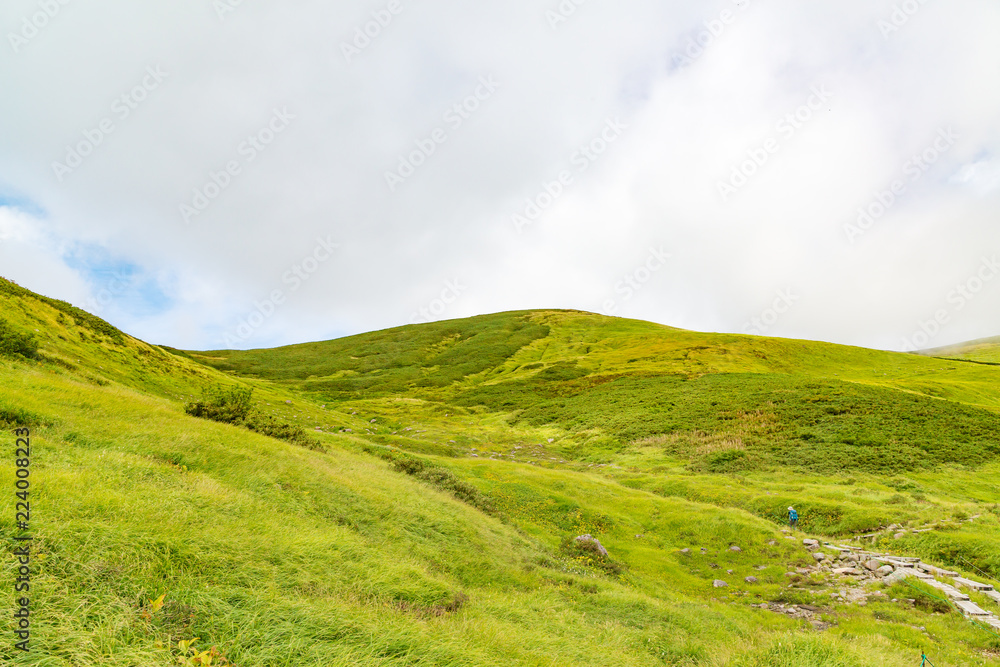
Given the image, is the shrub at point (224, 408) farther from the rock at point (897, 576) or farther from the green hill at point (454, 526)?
the rock at point (897, 576)

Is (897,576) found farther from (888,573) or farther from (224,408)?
(224,408)

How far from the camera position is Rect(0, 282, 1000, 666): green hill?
6203 millimetres

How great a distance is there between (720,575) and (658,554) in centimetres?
266

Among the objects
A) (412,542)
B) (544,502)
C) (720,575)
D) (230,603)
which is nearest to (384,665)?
(230,603)

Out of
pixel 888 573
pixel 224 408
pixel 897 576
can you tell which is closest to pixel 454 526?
pixel 224 408

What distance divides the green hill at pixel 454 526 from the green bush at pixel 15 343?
0.12 meters

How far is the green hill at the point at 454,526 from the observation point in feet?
20.4

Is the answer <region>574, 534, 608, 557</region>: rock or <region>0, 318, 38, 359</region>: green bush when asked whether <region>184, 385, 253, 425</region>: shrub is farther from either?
<region>574, 534, 608, 557</region>: rock

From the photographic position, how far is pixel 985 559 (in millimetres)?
17203

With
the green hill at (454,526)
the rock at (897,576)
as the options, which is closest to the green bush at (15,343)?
the green hill at (454,526)

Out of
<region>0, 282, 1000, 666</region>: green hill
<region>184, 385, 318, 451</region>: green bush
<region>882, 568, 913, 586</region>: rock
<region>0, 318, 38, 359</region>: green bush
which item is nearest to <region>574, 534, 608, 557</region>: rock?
<region>0, 282, 1000, 666</region>: green hill

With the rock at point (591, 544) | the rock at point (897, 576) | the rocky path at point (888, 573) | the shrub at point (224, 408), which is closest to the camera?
the rocky path at point (888, 573)

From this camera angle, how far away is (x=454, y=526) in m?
15.3

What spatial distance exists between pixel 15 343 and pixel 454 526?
63.6 ft
